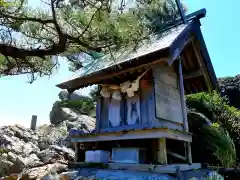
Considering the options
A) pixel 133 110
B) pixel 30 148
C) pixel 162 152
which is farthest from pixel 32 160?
pixel 162 152

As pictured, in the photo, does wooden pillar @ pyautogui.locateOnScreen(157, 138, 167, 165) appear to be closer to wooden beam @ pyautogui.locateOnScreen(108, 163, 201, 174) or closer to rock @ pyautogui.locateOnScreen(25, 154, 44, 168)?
wooden beam @ pyautogui.locateOnScreen(108, 163, 201, 174)

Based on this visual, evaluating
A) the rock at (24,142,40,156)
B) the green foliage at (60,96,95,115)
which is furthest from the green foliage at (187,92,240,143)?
the green foliage at (60,96,95,115)

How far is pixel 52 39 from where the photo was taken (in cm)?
505

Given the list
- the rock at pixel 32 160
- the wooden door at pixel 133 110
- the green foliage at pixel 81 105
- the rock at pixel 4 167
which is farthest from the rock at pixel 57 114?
the wooden door at pixel 133 110

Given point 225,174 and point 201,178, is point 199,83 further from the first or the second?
point 201,178

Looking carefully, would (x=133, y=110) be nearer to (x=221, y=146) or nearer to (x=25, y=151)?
(x=221, y=146)

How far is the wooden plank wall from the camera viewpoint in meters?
→ 5.29

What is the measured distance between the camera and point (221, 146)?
7.10m

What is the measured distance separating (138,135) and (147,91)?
1.16 metres

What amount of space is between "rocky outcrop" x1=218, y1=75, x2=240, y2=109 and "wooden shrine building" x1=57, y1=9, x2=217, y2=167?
8805 mm

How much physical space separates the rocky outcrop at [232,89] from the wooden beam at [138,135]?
1042 cm

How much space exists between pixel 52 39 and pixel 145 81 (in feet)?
7.38

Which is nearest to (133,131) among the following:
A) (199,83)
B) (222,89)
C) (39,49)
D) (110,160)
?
(110,160)

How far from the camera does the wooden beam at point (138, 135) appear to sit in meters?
4.46
